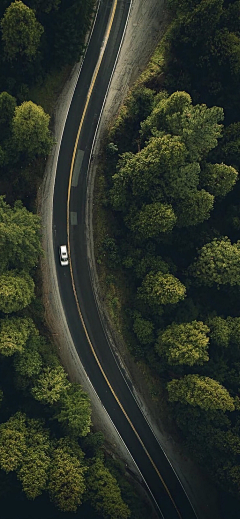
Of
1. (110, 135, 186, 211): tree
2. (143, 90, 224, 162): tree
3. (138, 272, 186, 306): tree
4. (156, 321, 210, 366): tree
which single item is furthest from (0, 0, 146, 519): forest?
(138, 272, 186, 306): tree

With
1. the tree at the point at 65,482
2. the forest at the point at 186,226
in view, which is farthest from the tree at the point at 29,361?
the forest at the point at 186,226

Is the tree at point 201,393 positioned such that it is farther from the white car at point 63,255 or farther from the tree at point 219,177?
the tree at point 219,177

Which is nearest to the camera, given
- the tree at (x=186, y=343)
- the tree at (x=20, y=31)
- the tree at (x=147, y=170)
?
the tree at (x=20, y=31)

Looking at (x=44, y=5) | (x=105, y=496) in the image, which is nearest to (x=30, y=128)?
(x=44, y=5)

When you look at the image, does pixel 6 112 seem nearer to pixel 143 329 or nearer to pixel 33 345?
pixel 33 345

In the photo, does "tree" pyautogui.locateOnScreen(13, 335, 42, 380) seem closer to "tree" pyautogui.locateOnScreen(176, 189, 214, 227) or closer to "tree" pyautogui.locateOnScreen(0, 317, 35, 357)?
"tree" pyautogui.locateOnScreen(0, 317, 35, 357)
